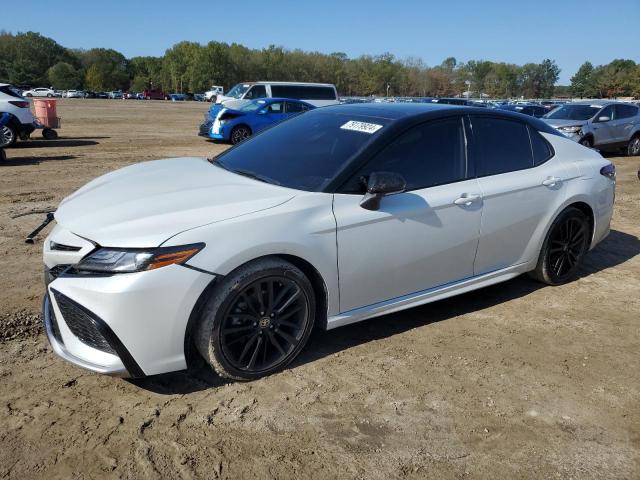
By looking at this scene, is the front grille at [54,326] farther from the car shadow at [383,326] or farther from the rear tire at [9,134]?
the rear tire at [9,134]

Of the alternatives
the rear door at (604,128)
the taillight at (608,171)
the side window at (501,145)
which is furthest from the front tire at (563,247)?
the rear door at (604,128)

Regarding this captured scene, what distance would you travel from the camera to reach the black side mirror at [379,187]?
3330 millimetres

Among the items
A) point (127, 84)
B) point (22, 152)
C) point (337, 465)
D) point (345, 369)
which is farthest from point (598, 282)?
point (127, 84)

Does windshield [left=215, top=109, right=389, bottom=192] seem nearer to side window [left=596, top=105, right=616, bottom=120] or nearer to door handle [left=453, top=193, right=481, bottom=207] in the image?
door handle [left=453, top=193, right=481, bottom=207]

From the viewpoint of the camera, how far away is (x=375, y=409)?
3049 millimetres

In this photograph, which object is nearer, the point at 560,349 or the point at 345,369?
the point at 345,369

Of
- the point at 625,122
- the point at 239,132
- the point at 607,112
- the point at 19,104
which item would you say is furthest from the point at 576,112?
the point at 19,104

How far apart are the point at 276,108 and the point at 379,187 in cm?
1430

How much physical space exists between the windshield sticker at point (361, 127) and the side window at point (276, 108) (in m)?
13.3

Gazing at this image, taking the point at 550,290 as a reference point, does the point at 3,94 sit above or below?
above

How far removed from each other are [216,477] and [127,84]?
14477cm

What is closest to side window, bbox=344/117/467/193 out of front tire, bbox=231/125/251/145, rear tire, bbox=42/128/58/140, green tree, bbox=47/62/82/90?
front tire, bbox=231/125/251/145

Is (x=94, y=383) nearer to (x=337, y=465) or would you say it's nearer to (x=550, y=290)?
(x=337, y=465)

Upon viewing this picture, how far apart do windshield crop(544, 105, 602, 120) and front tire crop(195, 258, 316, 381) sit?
45.1ft
